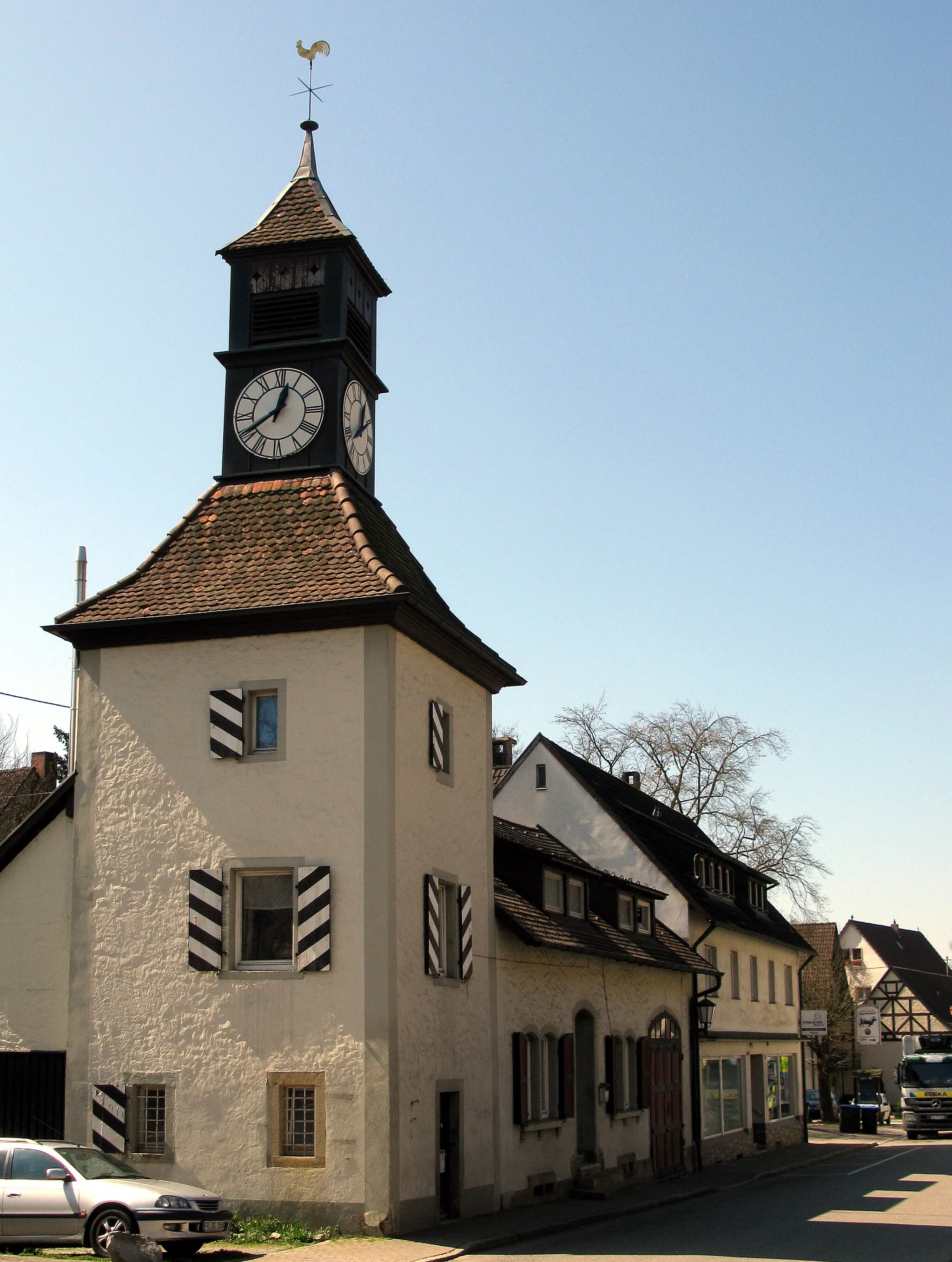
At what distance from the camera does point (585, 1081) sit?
2552 cm

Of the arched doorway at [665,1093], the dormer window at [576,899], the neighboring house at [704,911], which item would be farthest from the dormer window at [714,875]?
the dormer window at [576,899]

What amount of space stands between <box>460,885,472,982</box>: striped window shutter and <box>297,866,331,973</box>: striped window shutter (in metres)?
3.11

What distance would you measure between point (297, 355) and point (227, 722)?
590 centimetres

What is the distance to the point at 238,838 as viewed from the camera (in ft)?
59.9

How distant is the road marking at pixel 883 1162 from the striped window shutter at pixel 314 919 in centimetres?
1756

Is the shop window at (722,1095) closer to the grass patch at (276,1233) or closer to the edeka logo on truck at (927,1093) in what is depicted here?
the edeka logo on truck at (927,1093)

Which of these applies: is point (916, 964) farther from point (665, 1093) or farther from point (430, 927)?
point (430, 927)

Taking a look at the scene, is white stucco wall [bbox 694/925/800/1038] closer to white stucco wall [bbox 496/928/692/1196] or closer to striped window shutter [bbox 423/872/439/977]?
white stucco wall [bbox 496/928/692/1196]

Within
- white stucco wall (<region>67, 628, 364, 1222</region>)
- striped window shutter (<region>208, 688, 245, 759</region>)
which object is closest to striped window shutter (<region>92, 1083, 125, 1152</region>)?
white stucco wall (<region>67, 628, 364, 1222</region>)

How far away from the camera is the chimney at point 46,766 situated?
46969 mm

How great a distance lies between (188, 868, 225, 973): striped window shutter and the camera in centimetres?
1789

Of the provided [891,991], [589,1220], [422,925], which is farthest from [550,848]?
[891,991]

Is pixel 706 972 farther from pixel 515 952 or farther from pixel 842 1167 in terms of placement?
pixel 515 952

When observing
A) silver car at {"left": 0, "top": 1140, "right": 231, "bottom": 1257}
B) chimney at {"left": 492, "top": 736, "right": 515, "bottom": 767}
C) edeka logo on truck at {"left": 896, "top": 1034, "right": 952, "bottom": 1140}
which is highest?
chimney at {"left": 492, "top": 736, "right": 515, "bottom": 767}
